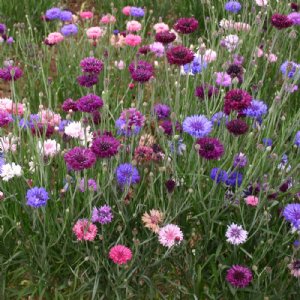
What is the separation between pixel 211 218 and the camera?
211 cm

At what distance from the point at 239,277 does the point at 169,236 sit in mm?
283

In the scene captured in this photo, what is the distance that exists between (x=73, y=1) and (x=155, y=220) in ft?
11.2

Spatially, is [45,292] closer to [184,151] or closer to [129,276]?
[129,276]

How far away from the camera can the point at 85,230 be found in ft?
6.33

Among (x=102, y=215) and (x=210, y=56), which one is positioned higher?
(x=210, y=56)

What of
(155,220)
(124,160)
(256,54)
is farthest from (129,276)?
(256,54)

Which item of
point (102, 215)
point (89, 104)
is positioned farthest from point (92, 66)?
point (102, 215)

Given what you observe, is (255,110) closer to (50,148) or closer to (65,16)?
(50,148)

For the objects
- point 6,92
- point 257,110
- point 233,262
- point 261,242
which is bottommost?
point 6,92

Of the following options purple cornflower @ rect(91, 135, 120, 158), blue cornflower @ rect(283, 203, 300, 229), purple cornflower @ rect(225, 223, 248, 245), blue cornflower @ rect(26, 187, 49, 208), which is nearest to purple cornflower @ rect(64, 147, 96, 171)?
purple cornflower @ rect(91, 135, 120, 158)

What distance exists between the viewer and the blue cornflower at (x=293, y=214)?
1.95 metres

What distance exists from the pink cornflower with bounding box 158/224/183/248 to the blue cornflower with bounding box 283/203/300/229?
0.39 meters

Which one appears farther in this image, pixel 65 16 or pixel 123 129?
pixel 65 16

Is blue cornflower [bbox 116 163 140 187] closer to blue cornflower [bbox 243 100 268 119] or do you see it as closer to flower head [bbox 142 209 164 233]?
Answer: flower head [bbox 142 209 164 233]
